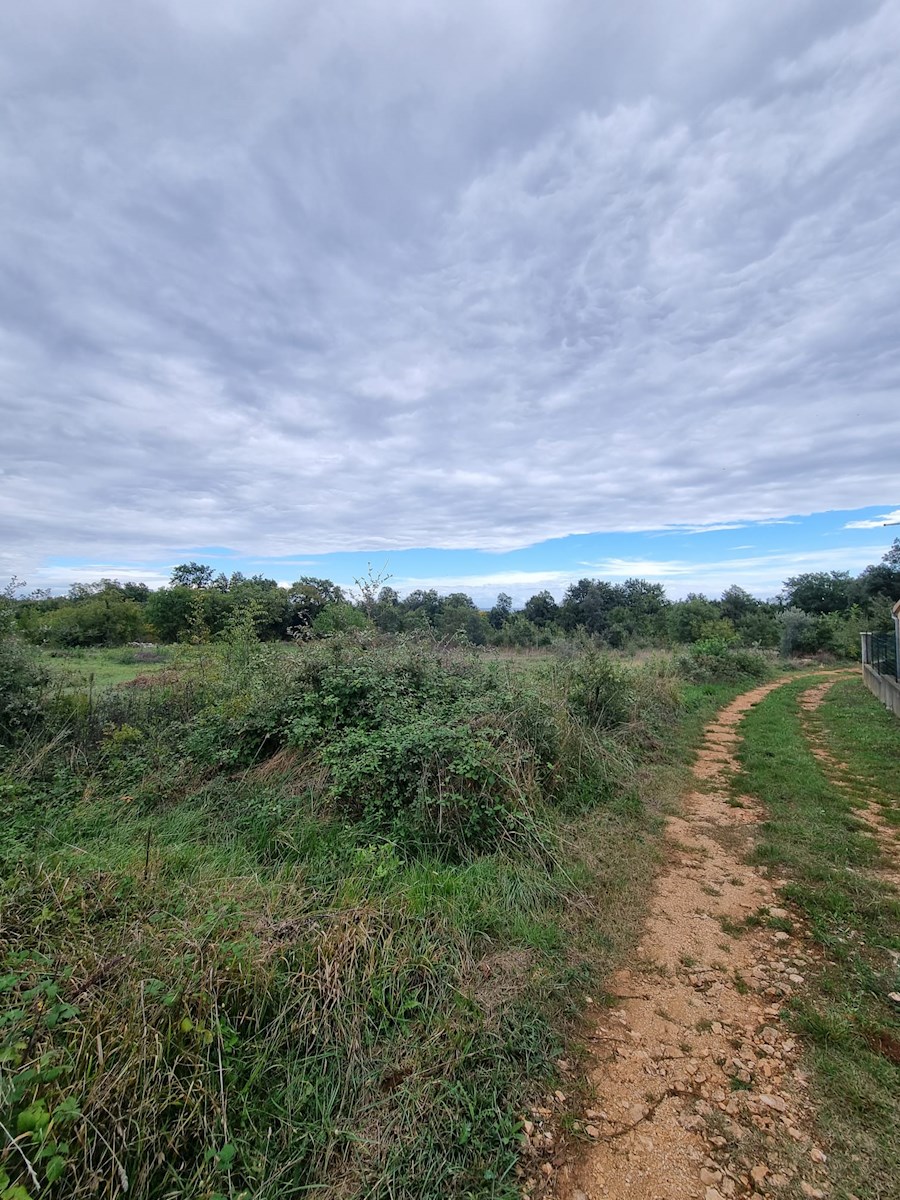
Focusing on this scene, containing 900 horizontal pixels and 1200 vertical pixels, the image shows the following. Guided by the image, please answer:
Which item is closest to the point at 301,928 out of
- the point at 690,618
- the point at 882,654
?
the point at 882,654

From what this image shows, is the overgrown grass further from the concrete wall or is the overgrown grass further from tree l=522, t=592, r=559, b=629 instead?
tree l=522, t=592, r=559, b=629

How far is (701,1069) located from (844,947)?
4.83ft

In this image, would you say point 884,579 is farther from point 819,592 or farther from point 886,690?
point 886,690

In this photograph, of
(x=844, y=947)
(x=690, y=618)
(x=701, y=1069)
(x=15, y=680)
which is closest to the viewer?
(x=701, y=1069)

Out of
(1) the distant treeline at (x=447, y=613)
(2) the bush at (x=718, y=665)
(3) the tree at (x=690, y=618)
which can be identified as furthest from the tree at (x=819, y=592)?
(2) the bush at (x=718, y=665)

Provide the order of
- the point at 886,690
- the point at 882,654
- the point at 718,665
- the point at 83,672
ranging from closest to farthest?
the point at 83,672
the point at 886,690
the point at 882,654
the point at 718,665

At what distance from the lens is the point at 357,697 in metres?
5.37

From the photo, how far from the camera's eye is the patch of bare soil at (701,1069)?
1.73 metres

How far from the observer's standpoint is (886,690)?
10.8 m

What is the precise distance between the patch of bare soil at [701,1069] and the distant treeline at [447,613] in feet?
16.3

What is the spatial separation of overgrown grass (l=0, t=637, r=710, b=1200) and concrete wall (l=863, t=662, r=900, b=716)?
7717 millimetres

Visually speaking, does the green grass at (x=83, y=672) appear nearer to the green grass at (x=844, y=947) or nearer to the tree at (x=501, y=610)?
the green grass at (x=844, y=947)

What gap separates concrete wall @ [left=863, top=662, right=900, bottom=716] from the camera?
32.5 feet

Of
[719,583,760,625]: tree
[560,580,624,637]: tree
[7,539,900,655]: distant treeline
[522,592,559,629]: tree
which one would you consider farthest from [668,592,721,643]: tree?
[522,592,559,629]: tree
